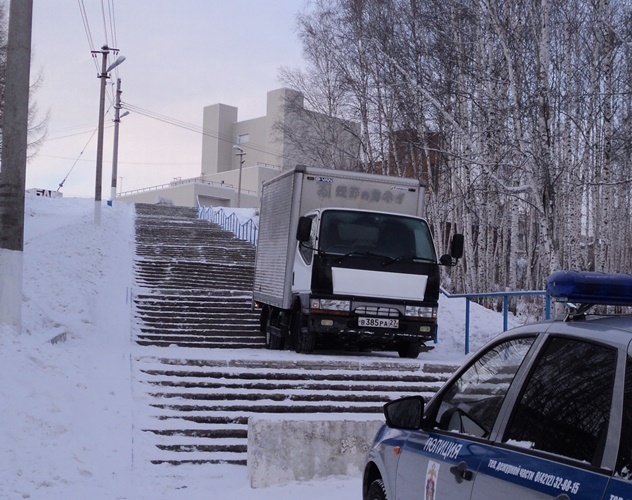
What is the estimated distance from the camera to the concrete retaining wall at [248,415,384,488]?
8.22m

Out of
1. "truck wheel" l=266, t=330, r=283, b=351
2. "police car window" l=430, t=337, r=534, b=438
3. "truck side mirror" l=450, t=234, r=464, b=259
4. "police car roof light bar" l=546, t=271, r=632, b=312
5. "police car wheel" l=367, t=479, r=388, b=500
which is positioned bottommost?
"truck wheel" l=266, t=330, r=283, b=351

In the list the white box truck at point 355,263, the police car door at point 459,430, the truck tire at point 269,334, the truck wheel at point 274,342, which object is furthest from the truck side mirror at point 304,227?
the police car door at point 459,430

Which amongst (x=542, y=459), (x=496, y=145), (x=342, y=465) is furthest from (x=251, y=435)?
(x=496, y=145)

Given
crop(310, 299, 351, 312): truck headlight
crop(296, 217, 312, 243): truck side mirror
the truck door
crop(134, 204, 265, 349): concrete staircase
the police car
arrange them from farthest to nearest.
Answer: crop(134, 204, 265, 349): concrete staircase
the truck door
crop(296, 217, 312, 243): truck side mirror
crop(310, 299, 351, 312): truck headlight
the police car

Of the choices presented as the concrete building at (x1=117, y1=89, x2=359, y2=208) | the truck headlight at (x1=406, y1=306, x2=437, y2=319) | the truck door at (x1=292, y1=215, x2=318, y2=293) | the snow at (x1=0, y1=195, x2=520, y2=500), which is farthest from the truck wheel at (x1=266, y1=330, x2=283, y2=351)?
the concrete building at (x1=117, y1=89, x2=359, y2=208)

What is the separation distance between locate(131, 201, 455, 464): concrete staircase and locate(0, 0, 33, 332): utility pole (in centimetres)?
233

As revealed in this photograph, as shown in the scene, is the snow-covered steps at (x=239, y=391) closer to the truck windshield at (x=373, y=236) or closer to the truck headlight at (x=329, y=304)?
the truck headlight at (x=329, y=304)

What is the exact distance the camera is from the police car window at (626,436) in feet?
8.61

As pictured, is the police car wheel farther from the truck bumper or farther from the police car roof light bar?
the truck bumper

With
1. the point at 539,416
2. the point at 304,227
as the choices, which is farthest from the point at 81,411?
the point at 539,416

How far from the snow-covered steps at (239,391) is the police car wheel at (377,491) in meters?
4.32

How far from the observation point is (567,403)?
10.2 feet

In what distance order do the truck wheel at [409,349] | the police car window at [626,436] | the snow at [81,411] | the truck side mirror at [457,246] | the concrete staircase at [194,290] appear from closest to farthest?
1. the police car window at [626,436]
2. the snow at [81,411]
3. the truck side mirror at [457,246]
4. the truck wheel at [409,349]
5. the concrete staircase at [194,290]

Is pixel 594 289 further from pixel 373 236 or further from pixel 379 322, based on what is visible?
pixel 373 236
